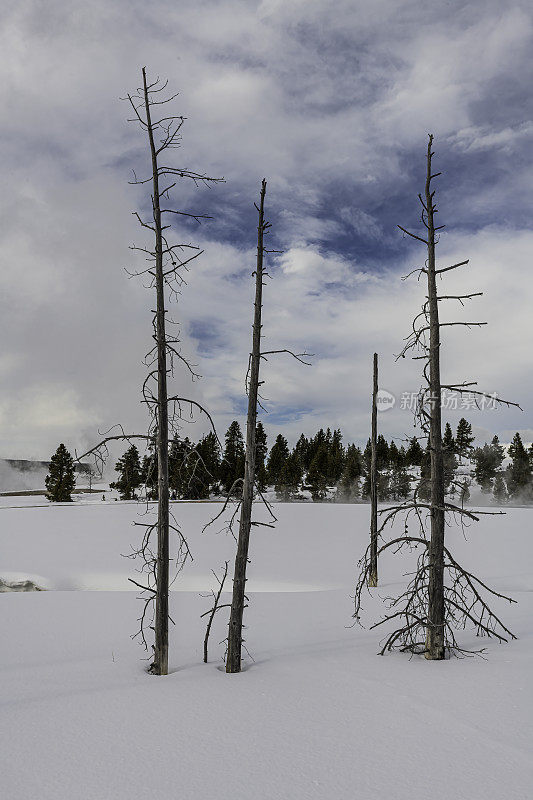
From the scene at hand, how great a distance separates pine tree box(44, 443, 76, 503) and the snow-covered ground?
39.1m

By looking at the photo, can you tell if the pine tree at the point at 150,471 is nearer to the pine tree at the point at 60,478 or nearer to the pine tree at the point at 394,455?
the pine tree at the point at 60,478

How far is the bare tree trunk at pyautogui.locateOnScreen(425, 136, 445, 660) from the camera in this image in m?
8.83

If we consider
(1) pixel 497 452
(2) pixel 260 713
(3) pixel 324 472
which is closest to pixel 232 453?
(3) pixel 324 472

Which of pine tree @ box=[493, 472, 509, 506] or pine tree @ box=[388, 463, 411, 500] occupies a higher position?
pine tree @ box=[388, 463, 411, 500]

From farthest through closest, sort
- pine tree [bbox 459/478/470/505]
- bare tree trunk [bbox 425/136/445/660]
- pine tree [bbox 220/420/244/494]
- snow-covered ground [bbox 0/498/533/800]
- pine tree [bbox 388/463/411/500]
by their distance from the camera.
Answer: pine tree [bbox 220/420/244/494]
pine tree [bbox 388/463/411/500]
pine tree [bbox 459/478/470/505]
bare tree trunk [bbox 425/136/445/660]
snow-covered ground [bbox 0/498/533/800]

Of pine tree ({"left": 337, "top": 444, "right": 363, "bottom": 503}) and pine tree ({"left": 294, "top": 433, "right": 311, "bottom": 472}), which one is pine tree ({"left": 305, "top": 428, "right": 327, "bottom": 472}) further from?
pine tree ({"left": 337, "top": 444, "right": 363, "bottom": 503})

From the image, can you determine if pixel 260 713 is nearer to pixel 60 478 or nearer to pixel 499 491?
pixel 60 478

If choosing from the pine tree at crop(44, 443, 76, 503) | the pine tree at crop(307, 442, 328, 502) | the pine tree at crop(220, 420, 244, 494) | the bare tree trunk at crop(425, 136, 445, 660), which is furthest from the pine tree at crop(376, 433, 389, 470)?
the bare tree trunk at crop(425, 136, 445, 660)

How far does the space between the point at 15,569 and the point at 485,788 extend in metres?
23.7

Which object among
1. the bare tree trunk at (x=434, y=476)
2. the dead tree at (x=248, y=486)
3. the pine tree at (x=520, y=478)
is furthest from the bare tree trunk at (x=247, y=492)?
the pine tree at (x=520, y=478)

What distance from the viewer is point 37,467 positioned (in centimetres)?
12525

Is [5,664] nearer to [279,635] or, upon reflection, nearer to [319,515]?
[279,635]

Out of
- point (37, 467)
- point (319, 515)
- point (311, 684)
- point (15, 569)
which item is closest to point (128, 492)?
point (319, 515)

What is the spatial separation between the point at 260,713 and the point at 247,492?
11.4 ft
